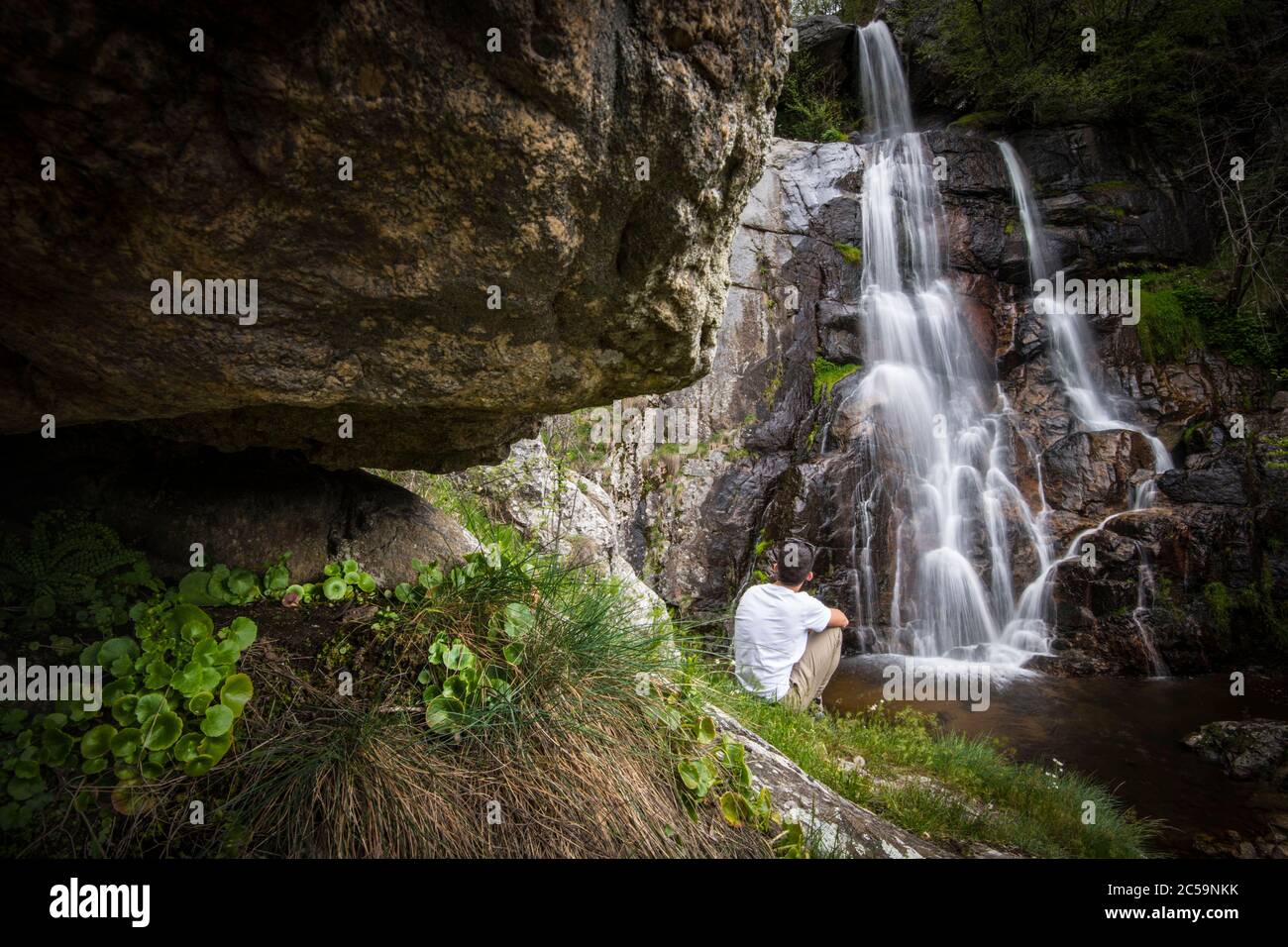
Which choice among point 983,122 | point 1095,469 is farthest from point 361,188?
point 983,122

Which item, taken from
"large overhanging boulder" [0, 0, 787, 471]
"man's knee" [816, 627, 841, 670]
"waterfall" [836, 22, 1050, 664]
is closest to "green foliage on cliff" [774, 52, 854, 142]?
"waterfall" [836, 22, 1050, 664]

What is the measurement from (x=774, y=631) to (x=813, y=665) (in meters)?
0.79

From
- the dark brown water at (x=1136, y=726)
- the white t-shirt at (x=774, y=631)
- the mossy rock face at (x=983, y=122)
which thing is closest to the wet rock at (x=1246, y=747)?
the dark brown water at (x=1136, y=726)

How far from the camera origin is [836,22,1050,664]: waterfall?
924 cm

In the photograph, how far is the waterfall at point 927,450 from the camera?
9.24 m

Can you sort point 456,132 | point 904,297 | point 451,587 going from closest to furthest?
point 456,132 < point 451,587 < point 904,297

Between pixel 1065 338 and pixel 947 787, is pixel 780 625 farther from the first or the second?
pixel 1065 338

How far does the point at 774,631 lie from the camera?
193 inches

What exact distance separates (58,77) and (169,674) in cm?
183

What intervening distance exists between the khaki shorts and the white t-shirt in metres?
0.31

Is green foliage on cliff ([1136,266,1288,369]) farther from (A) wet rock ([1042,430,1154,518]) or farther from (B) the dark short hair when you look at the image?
(B) the dark short hair
